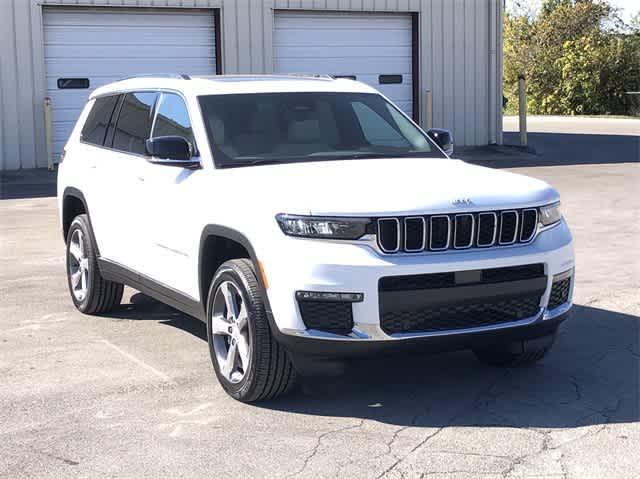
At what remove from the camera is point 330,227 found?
5418 millimetres

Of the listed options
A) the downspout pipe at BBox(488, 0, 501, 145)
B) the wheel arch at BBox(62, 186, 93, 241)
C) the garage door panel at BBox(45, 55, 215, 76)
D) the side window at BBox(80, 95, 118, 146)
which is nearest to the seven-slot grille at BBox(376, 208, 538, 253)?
the side window at BBox(80, 95, 118, 146)

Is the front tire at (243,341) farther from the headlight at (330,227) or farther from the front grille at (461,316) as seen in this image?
the front grille at (461,316)

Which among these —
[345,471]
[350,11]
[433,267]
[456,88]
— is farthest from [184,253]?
[456,88]

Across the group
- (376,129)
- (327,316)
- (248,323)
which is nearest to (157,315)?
(376,129)

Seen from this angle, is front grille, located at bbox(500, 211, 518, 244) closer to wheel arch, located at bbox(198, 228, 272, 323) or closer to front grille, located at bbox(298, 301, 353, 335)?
front grille, located at bbox(298, 301, 353, 335)

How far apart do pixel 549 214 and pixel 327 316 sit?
1.39 m

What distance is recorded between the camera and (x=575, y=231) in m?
12.2

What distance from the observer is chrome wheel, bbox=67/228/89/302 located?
8297 mm

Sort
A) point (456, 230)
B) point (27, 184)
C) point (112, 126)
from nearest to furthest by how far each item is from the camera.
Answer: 1. point (456, 230)
2. point (112, 126)
3. point (27, 184)

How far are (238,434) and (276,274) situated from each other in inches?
31.1

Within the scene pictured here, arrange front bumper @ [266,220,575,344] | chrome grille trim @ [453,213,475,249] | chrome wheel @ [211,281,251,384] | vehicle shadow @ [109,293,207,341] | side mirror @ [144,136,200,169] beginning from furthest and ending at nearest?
1. vehicle shadow @ [109,293,207,341]
2. side mirror @ [144,136,200,169]
3. chrome wheel @ [211,281,251,384]
4. chrome grille trim @ [453,213,475,249]
5. front bumper @ [266,220,575,344]

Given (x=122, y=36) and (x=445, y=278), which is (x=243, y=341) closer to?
(x=445, y=278)

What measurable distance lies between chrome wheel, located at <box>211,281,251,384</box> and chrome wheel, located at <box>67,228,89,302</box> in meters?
2.38

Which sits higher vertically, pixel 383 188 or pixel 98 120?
pixel 98 120
